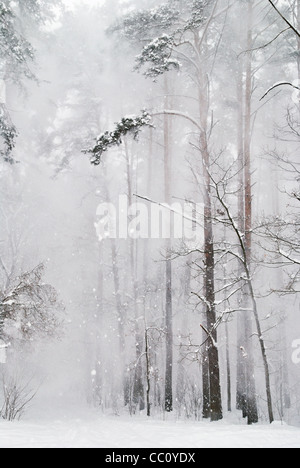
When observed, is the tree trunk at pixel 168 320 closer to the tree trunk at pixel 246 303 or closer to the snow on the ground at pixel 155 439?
the tree trunk at pixel 246 303

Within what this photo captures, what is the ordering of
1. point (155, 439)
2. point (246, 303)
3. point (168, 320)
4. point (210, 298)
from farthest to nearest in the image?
1. point (168, 320)
2. point (246, 303)
3. point (210, 298)
4. point (155, 439)

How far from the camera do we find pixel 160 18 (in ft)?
29.6

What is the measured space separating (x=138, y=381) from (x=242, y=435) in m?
8.68

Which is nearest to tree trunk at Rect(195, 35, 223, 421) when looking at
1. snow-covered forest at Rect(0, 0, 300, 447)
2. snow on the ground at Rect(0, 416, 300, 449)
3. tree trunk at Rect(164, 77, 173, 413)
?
snow-covered forest at Rect(0, 0, 300, 447)

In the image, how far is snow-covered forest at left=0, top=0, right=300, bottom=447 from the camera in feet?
→ 24.4

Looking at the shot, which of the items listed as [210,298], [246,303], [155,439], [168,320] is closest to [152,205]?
[168,320]

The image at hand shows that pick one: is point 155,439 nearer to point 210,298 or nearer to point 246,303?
point 210,298

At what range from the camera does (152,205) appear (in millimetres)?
17281

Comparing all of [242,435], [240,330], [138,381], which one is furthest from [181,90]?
[242,435]

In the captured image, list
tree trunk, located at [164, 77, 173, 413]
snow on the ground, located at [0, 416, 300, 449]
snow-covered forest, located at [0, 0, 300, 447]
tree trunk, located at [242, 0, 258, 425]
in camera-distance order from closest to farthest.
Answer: snow on the ground, located at [0, 416, 300, 449] → snow-covered forest, located at [0, 0, 300, 447] → tree trunk, located at [242, 0, 258, 425] → tree trunk, located at [164, 77, 173, 413]

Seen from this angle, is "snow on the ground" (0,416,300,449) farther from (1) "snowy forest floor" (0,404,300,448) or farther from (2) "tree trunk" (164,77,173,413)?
(2) "tree trunk" (164,77,173,413)

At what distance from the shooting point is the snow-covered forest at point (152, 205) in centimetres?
745

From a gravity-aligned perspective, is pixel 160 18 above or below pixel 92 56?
below
